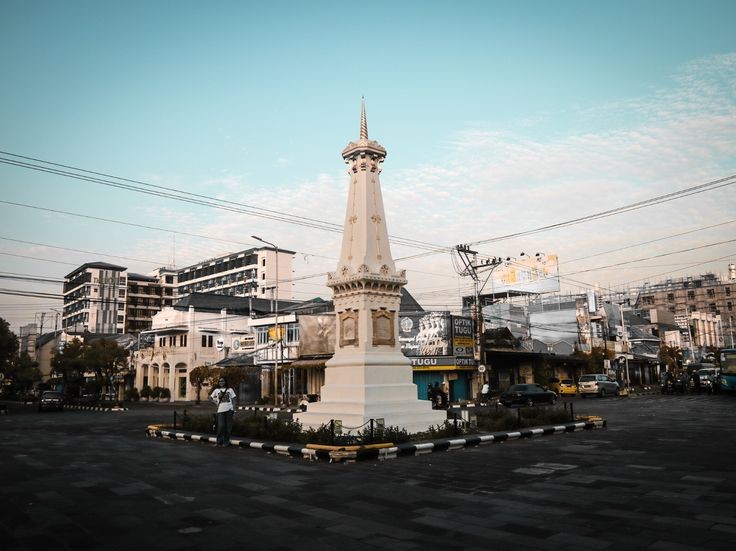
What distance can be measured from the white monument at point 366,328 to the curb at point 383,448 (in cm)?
202

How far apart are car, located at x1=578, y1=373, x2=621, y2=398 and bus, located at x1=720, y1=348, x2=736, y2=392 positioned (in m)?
8.68

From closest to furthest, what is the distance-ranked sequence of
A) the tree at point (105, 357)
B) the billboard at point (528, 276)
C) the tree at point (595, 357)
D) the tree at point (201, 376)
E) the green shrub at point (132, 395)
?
the tree at point (201, 376)
the tree at point (105, 357)
the tree at point (595, 357)
the green shrub at point (132, 395)
the billboard at point (528, 276)

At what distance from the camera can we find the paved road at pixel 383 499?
256 inches

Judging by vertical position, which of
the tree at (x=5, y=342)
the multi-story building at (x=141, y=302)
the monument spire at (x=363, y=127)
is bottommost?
the tree at (x=5, y=342)

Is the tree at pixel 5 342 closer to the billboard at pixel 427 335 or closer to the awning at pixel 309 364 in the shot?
the awning at pixel 309 364

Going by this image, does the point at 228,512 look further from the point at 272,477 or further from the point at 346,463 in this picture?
the point at 346,463

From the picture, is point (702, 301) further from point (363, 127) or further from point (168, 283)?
point (363, 127)

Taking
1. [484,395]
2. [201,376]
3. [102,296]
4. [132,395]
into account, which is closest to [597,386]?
[484,395]

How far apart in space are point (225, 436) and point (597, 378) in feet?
125

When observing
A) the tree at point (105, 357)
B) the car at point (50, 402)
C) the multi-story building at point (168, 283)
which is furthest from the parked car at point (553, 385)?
the multi-story building at point (168, 283)

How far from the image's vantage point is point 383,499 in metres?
8.67

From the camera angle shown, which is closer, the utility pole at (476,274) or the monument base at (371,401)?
the monument base at (371,401)

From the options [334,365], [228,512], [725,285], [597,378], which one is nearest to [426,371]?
[597,378]

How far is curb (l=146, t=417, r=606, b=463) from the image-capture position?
42.8 feet
